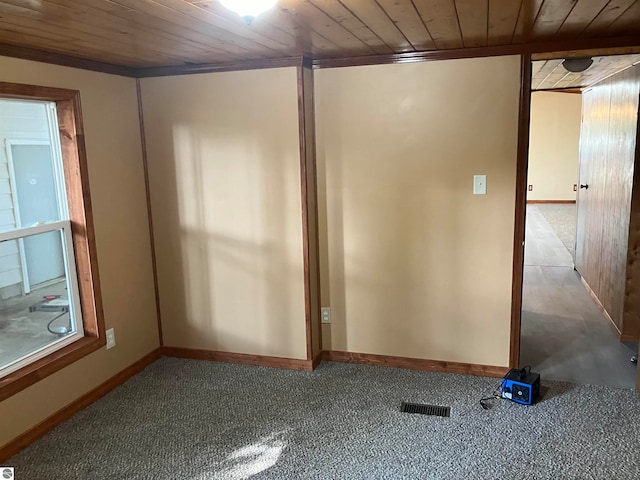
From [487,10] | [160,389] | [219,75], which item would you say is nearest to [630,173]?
[487,10]

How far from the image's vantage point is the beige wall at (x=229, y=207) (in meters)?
3.28

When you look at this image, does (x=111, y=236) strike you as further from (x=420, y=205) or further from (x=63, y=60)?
(x=420, y=205)

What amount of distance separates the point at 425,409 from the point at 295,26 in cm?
212

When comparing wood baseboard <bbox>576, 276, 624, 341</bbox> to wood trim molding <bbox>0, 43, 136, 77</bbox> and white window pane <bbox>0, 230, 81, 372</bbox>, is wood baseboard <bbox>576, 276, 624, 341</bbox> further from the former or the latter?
wood trim molding <bbox>0, 43, 136, 77</bbox>

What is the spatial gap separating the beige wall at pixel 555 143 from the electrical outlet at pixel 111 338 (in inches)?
391

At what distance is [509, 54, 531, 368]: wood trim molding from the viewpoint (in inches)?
117

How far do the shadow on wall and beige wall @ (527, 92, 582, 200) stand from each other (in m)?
9.20

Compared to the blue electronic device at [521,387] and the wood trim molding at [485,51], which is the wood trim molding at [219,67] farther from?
the blue electronic device at [521,387]

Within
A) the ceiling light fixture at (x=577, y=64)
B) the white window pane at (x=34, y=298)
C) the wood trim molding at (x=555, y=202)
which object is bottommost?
the wood trim molding at (x=555, y=202)

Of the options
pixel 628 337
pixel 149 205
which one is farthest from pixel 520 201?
pixel 149 205

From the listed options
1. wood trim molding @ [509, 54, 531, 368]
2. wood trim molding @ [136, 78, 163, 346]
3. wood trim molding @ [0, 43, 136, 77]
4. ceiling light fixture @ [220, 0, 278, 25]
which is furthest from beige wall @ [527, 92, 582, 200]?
ceiling light fixture @ [220, 0, 278, 25]

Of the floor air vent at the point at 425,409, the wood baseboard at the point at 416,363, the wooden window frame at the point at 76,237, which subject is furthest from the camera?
the wood baseboard at the point at 416,363

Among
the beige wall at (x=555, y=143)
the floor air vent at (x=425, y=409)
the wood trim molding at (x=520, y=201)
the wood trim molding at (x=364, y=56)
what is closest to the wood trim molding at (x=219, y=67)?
the wood trim molding at (x=364, y=56)

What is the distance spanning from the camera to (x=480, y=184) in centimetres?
314
